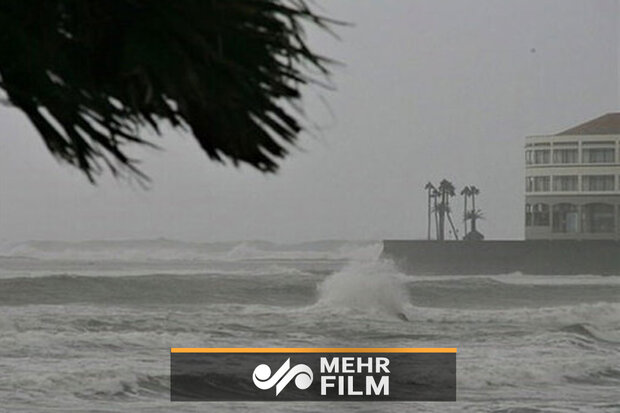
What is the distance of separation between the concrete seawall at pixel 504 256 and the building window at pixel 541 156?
25.6 inches

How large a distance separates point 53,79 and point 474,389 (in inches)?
237

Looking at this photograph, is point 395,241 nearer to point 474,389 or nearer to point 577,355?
point 577,355

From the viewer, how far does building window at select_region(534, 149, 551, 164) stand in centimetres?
880

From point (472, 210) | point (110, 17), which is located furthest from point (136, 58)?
point (472, 210)

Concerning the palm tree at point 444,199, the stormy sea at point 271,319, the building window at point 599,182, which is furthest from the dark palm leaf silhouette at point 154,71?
the building window at point 599,182

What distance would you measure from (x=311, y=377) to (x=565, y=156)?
3.41m

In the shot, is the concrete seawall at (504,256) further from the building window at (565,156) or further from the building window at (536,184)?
the building window at (565,156)

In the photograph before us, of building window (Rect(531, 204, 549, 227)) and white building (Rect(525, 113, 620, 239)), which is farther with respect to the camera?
building window (Rect(531, 204, 549, 227))

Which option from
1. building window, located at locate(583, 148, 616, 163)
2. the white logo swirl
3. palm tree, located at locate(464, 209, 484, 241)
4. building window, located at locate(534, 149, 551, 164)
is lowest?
the white logo swirl

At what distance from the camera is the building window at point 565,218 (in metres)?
9.75

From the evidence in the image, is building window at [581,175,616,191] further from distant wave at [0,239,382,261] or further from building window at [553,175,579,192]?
distant wave at [0,239,382,261]

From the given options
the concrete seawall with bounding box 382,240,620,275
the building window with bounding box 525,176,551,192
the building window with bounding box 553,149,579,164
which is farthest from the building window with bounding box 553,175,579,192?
the concrete seawall with bounding box 382,240,620,275

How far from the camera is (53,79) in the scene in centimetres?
31

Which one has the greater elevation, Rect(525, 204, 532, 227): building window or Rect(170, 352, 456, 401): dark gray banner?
Rect(525, 204, 532, 227): building window
